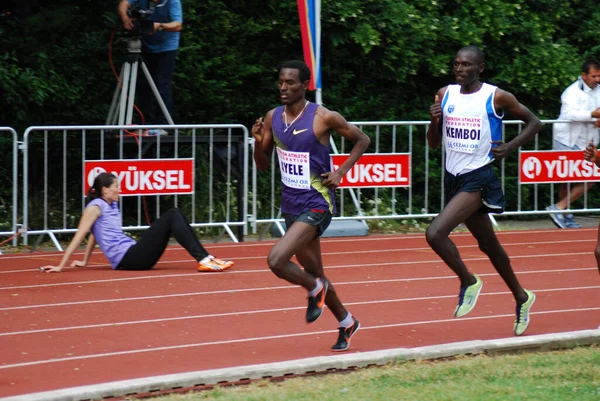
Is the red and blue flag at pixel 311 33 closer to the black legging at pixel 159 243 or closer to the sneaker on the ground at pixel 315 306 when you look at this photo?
the black legging at pixel 159 243

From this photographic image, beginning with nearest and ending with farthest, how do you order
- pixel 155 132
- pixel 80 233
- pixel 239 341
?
pixel 239 341 < pixel 80 233 < pixel 155 132

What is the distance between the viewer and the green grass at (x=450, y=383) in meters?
6.05

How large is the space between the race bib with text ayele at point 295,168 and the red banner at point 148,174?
5.11m

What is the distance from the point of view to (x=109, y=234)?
36.2ft

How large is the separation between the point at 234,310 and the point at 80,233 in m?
2.47

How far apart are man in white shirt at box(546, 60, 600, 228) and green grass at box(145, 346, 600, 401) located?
801cm

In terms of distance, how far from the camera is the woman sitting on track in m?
10.9

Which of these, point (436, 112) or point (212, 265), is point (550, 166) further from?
point (436, 112)

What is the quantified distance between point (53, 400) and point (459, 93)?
12.5 feet

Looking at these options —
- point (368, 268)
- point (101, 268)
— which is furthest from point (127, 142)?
point (368, 268)

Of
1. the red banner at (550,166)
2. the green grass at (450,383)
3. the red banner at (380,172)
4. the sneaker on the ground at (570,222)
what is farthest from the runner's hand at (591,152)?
the sneaker on the ground at (570,222)

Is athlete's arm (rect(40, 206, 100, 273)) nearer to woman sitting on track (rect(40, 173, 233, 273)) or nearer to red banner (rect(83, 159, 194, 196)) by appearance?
woman sitting on track (rect(40, 173, 233, 273))

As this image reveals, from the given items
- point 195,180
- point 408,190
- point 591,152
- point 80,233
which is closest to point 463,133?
point 591,152

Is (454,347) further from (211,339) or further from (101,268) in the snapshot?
(101,268)
